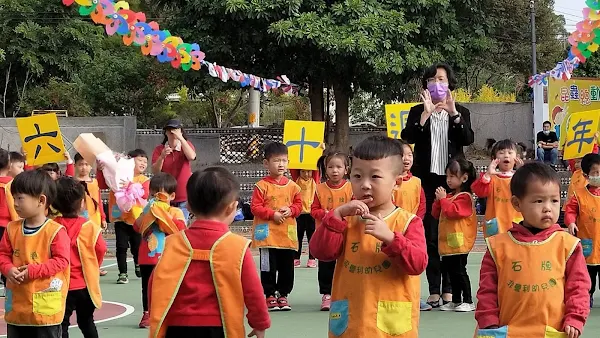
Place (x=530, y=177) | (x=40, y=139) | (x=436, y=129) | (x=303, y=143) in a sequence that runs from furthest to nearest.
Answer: (x=40, y=139) → (x=303, y=143) → (x=436, y=129) → (x=530, y=177)

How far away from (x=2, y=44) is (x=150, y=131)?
7682 millimetres

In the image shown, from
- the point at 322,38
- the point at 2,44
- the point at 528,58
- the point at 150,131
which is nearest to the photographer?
the point at 322,38

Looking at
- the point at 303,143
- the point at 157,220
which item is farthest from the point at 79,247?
the point at 303,143

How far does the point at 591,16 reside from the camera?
9875 mm

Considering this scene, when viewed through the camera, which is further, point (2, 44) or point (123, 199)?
point (2, 44)

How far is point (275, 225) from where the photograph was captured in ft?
25.7

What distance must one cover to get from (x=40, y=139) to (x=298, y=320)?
14.3 feet

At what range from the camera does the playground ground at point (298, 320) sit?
6699mm

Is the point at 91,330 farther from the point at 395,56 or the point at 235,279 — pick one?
the point at 395,56

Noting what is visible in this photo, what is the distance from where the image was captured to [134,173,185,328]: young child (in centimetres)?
659

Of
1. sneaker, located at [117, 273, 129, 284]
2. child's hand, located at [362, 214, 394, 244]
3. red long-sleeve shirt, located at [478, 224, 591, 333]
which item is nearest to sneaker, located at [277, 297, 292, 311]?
sneaker, located at [117, 273, 129, 284]

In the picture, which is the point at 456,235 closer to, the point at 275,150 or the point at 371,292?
the point at 275,150

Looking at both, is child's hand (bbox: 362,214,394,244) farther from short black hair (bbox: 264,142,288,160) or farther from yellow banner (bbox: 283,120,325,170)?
yellow banner (bbox: 283,120,325,170)

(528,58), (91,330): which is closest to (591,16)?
(91,330)
